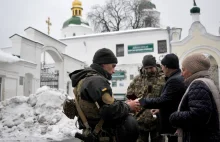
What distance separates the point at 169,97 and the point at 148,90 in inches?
39.6

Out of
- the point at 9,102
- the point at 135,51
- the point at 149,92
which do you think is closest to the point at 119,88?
the point at 135,51

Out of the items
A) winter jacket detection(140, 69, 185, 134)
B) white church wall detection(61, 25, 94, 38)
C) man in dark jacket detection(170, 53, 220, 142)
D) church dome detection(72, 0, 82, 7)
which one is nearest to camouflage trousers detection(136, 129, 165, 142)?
winter jacket detection(140, 69, 185, 134)

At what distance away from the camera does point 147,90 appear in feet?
15.4

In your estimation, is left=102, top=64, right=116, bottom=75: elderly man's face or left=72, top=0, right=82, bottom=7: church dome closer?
left=102, top=64, right=116, bottom=75: elderly man's face

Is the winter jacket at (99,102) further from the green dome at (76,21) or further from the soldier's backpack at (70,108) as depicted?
Result: the green dome at (76,21)

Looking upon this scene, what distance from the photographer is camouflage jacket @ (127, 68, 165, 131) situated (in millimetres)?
4539

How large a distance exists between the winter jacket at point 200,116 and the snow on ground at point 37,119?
6093mm

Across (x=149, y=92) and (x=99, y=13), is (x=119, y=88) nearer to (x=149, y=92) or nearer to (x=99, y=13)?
(x=99, y=13)

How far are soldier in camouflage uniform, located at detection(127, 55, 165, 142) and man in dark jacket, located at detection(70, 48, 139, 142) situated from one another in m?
1.77

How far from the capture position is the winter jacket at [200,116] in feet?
8.40

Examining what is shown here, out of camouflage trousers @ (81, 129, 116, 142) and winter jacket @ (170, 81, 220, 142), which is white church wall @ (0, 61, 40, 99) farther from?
winter jacket @ (170, 81, 220, 142)

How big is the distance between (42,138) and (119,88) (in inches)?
759

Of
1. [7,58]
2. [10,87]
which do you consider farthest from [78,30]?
[7,58]

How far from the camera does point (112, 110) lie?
2.49 metres
